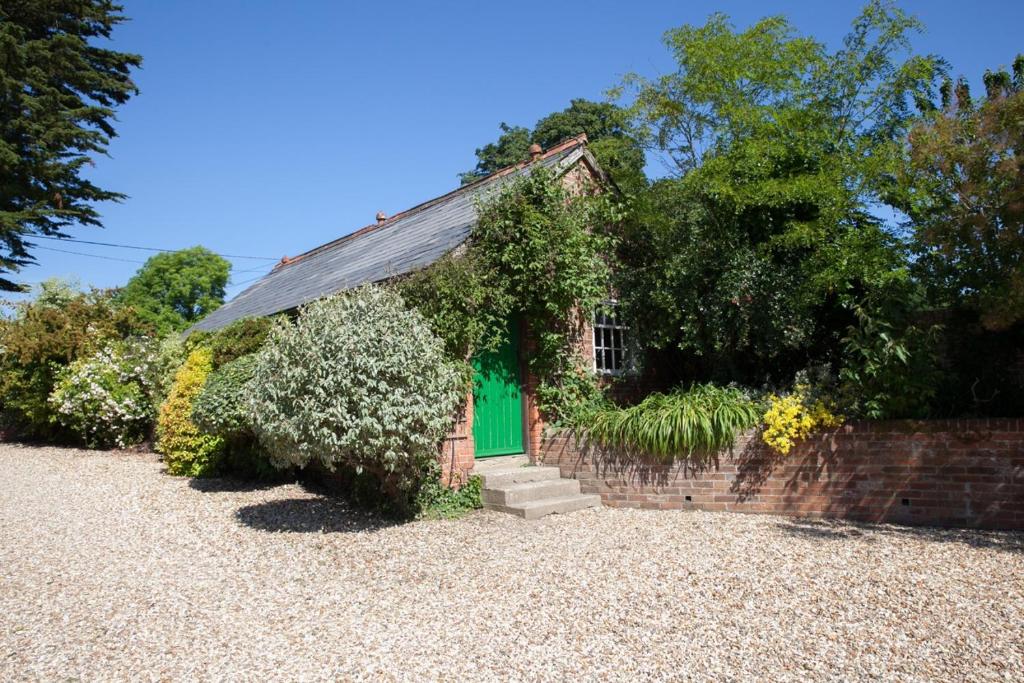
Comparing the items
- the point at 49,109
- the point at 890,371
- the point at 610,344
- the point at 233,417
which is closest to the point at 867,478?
the point at 890,371

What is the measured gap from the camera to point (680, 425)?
861cm

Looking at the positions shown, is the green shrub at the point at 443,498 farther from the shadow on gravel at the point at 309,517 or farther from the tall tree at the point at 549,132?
the tall tree at the point at 549,132

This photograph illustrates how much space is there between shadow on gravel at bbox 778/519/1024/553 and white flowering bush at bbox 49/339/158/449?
11.2 meters

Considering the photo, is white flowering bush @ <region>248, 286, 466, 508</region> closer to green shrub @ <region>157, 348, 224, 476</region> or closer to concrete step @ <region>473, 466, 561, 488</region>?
concrete step @ <region>473, 466, 561, 488</region>

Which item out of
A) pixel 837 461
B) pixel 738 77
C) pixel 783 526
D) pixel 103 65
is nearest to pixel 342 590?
pixel 783 526

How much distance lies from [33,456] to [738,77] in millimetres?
14217

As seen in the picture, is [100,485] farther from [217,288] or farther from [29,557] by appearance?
[217,288]

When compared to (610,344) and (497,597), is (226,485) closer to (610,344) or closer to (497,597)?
(497,597)

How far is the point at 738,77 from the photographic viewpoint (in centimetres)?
1072

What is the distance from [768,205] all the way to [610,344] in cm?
322

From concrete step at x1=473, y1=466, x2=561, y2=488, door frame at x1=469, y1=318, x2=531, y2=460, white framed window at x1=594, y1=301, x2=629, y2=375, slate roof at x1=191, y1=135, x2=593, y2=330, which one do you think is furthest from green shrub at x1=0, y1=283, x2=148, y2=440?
white framed window at x1=594, y1=301, x2=629, y2=375

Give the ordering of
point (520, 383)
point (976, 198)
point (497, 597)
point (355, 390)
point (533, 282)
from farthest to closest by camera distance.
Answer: point (520, 383) < point (533, 282) < point (976, 198) < point (355, 390) < point (497, 597)

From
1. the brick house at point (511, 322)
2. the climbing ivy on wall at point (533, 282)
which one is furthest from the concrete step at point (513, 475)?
the climbing ivy on wall at point (533, 282)

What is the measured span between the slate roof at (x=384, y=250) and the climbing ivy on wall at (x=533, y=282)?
16.5 inches
